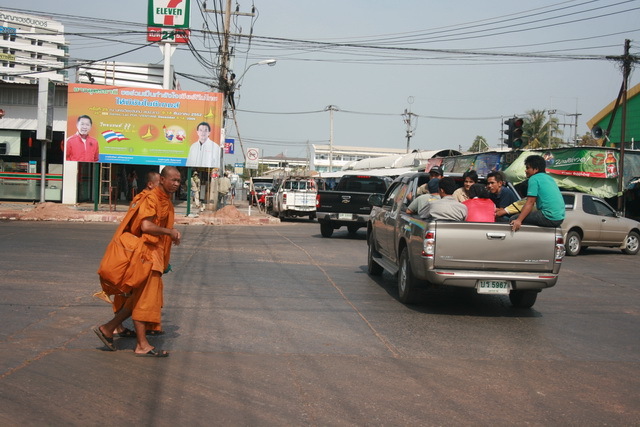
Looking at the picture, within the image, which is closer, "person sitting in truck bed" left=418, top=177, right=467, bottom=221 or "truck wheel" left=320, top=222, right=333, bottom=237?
"person sitting in truck bed" left=418, top=177, right=467, bottom=221

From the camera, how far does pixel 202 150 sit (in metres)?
25.6

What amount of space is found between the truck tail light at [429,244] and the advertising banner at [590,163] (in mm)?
18915

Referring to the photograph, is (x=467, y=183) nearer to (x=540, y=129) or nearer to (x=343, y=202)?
(x=343, y=202)

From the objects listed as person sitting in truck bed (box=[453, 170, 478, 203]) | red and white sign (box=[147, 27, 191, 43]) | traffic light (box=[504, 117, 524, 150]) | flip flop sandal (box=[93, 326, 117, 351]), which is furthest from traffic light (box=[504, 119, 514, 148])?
red and white sign (box=[147, 27, 191, 43])

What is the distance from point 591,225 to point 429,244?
11.3 m

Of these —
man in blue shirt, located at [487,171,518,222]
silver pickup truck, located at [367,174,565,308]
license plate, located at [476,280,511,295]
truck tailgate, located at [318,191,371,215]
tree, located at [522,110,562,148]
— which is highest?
tree, located at [522,110,562,148]

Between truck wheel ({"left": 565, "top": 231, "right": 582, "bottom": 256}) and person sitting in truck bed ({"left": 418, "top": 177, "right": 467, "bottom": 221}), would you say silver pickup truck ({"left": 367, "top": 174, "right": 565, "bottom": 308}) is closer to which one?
person sitting in truck bed ({"left": 418, "top": 177, "right": 467, "bottom": 221})

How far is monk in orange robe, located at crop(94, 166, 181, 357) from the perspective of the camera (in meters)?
5.80

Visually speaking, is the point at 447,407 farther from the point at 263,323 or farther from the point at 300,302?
the point at 300,302

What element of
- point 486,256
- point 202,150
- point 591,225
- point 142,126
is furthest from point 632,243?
point 142,126

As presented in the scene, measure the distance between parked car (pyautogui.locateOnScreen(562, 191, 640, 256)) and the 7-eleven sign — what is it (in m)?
18.8

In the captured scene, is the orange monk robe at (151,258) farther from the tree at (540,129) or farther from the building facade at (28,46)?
the building facade at (28,46)

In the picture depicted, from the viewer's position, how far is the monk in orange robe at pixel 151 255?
580 cm

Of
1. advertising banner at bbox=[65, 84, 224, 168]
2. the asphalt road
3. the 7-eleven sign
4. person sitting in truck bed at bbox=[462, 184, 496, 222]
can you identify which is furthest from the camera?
the 7-eleven sign
